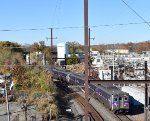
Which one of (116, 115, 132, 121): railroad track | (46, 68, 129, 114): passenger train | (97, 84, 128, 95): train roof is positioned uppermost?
(97, 84, 128, 95): train roof

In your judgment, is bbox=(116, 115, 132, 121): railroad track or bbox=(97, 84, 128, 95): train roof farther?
bbox=(97, 84, 128, 95): train roof

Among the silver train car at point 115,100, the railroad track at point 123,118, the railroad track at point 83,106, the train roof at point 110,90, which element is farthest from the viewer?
the train roof at point 110,90

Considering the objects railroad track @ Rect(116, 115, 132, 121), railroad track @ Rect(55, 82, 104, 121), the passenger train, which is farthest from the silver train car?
railroad track @ Rect(55, 82, 104, 121)

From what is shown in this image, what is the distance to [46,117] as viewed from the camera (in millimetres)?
22359

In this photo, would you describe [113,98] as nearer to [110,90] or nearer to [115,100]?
[115,100]

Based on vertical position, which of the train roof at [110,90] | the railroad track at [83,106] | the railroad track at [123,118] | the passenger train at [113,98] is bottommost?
the railroad track at [123,118]

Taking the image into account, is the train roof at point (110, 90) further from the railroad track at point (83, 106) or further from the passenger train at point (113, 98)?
the railroad track at point (83, 106)

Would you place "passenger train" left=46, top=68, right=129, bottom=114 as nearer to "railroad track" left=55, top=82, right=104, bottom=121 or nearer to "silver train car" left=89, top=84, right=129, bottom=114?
"silver train car" left=89, top=84, right=129, bottom=114

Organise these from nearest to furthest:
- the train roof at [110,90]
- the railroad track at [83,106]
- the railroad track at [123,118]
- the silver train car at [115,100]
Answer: the railroad track at [83,106] → the railroad track at [123,118] → the silver train car at [115,100] → the train roof at [110,90]

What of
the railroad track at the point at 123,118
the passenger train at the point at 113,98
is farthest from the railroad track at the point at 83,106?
the railroad track at the point at 123,118

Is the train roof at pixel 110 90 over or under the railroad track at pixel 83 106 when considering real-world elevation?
over

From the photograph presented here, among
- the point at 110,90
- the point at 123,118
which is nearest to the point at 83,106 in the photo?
the point at 110,90

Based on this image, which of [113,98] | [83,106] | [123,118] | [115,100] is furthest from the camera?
[83,106]

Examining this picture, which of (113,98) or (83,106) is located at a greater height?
(113,98)
